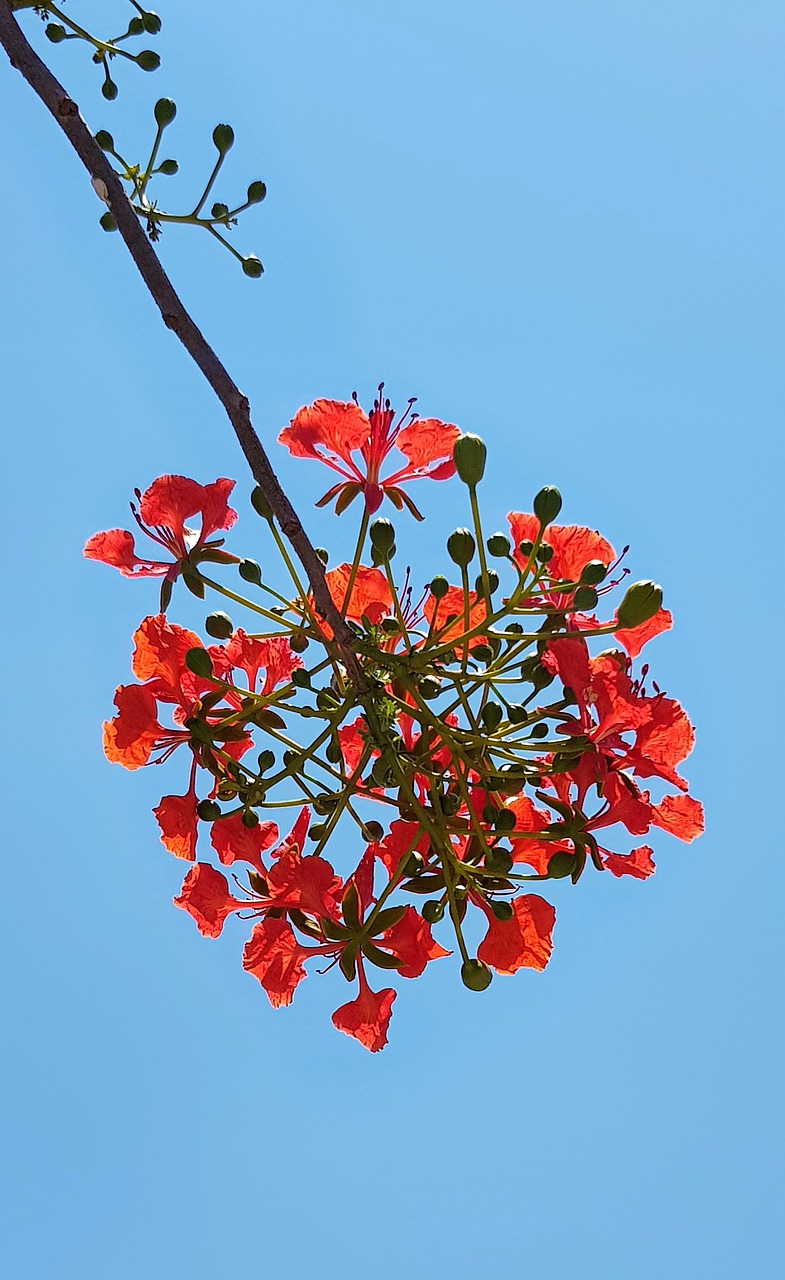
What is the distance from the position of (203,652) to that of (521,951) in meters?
0.81

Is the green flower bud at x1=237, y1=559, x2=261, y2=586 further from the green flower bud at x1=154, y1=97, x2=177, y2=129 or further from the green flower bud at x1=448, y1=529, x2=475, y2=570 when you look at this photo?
the green flower bud at x1=154, y1=97, x2=177, y2=129

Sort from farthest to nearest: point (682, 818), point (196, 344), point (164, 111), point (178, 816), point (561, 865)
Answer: point (164, 111)
point (682, 818)
point (178, 816)
point (561, 865)
point (196, 344)

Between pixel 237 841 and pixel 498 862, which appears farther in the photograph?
pixel 237 841

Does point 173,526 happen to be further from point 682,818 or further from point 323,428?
point 682,818

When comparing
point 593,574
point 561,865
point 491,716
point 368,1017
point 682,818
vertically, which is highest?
point 593,574

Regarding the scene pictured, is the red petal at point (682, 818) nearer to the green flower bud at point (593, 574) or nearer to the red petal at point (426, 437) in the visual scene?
the green flower bud at point (593, 574)

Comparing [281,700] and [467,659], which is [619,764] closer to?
[467,659]

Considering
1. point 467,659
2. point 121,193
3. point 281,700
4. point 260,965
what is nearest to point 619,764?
point 467,659

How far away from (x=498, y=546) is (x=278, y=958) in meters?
0.87

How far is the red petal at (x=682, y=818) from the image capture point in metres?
2.30

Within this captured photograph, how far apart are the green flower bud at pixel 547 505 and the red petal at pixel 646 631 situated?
0.92ft

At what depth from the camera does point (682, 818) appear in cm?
231

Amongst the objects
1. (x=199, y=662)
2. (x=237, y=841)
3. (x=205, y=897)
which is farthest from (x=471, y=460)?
(x=205, y=897)

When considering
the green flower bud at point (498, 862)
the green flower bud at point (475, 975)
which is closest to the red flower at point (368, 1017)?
the green flower bud at point (475, 975)
